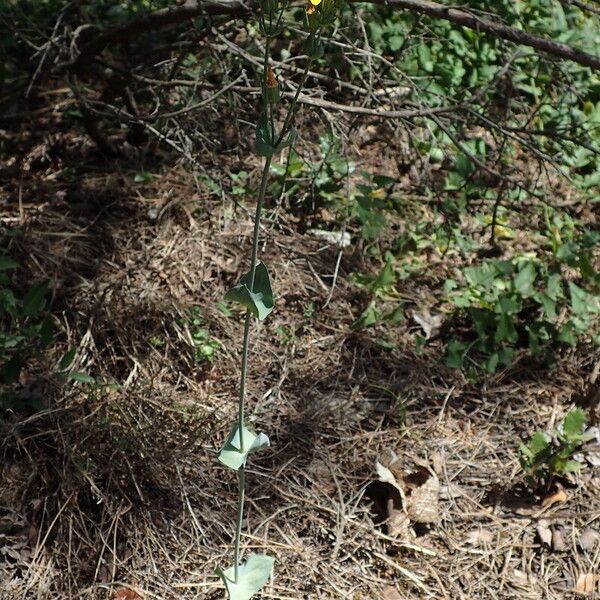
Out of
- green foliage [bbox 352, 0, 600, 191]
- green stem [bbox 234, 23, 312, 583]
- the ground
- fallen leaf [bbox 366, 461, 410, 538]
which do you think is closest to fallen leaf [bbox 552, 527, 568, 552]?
→ the ground

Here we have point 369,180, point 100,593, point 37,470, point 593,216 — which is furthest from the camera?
point 593,216

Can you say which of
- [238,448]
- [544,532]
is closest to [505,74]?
[544,532]

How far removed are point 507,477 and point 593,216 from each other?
1658mm

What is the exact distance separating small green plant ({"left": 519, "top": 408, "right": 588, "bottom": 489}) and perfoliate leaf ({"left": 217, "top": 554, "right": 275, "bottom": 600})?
0.98 m

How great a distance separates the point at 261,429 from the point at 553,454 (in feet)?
3.22

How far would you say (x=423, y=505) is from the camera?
9.16 ft

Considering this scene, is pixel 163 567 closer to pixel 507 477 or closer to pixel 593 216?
pixel 507 477

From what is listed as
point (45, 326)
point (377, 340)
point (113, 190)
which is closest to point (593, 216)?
point (377, 340)

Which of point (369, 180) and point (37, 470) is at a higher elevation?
point (369, 180)

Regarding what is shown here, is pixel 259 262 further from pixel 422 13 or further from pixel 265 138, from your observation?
pixel 422 13

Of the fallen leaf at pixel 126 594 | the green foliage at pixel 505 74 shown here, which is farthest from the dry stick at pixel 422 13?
the fallen leaf at pixel 126 594

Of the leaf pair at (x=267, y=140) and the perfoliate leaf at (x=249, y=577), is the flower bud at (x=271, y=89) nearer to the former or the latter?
the leaf pair at (x=267, y=140)

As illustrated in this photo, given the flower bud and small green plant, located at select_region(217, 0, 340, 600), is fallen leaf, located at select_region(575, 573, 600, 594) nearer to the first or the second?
small green plant, located at select_region(217, 0, 340, 600)

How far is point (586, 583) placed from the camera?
104 inches
